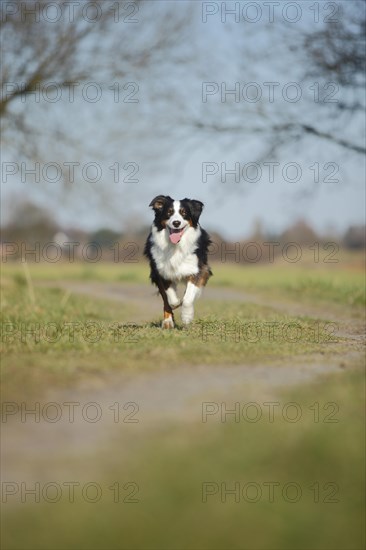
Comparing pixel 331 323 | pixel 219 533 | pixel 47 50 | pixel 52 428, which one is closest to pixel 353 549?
pixel 219 533

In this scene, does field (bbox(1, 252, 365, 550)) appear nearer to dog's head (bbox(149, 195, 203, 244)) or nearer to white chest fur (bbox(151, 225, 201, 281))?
white chest fur (bbox(151, 225, 201, 281))

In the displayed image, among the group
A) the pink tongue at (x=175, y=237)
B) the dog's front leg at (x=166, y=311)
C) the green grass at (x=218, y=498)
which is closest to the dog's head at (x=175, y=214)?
the pink tongue at (x=175, y=237)

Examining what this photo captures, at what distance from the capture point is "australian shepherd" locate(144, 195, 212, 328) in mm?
9227

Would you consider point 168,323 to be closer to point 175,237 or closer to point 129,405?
point 175,237

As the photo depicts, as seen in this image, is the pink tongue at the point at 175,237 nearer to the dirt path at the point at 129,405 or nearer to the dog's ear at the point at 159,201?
the dog's ear at the point at 159,201

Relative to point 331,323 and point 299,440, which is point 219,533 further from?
point 331,323

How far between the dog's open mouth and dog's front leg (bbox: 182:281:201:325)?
20.9 inches

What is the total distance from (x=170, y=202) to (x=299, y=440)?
5.19 metres

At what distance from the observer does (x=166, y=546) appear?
338cm

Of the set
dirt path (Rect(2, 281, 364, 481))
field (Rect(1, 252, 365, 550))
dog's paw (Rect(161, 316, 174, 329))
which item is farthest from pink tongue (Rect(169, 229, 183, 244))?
dirt path (Rect(2, 281, 364, 481))

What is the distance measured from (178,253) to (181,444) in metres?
5.20

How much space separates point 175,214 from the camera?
30.1 feet

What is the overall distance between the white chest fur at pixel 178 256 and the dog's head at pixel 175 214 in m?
0.08

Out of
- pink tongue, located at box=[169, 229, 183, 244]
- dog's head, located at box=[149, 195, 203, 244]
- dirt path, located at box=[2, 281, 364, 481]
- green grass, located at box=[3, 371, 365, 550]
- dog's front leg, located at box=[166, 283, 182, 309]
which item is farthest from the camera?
dog's front leg, located at box=[166, 283, 182, 309]
